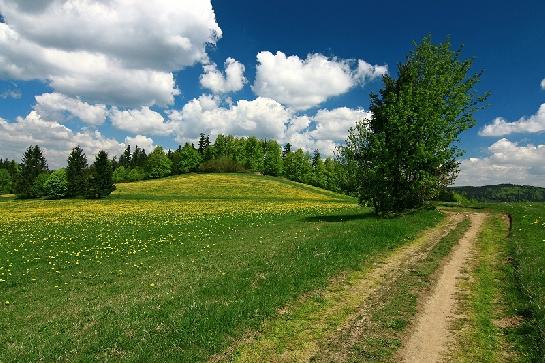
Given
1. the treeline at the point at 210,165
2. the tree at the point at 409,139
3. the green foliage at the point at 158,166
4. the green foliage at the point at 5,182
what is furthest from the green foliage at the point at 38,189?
the tree at the point at 409,139

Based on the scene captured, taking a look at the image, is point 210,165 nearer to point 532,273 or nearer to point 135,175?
point 135,175

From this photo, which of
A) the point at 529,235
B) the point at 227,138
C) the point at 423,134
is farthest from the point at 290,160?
the point at 529,235

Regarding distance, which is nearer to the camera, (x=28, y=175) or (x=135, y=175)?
(x=28, y=175)

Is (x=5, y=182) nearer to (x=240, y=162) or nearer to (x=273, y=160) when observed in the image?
(x=240, y=162)

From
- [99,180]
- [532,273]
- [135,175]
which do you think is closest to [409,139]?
[532,273]

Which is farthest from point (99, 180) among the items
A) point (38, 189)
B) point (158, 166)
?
point (158, 166)

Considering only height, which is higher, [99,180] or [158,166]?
[158,166]

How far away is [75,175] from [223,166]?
6807 centimetres

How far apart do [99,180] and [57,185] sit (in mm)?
11923

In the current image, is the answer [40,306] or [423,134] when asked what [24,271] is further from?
[423,134]

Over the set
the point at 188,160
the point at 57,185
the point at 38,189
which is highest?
the point at 188,160

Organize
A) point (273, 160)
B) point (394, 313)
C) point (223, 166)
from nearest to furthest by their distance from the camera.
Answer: point (394, 313)
point (223, 166)
point (273, 160)

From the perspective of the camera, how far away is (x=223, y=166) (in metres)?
161

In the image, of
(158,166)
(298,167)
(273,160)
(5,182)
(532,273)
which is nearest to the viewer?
(532,273)
